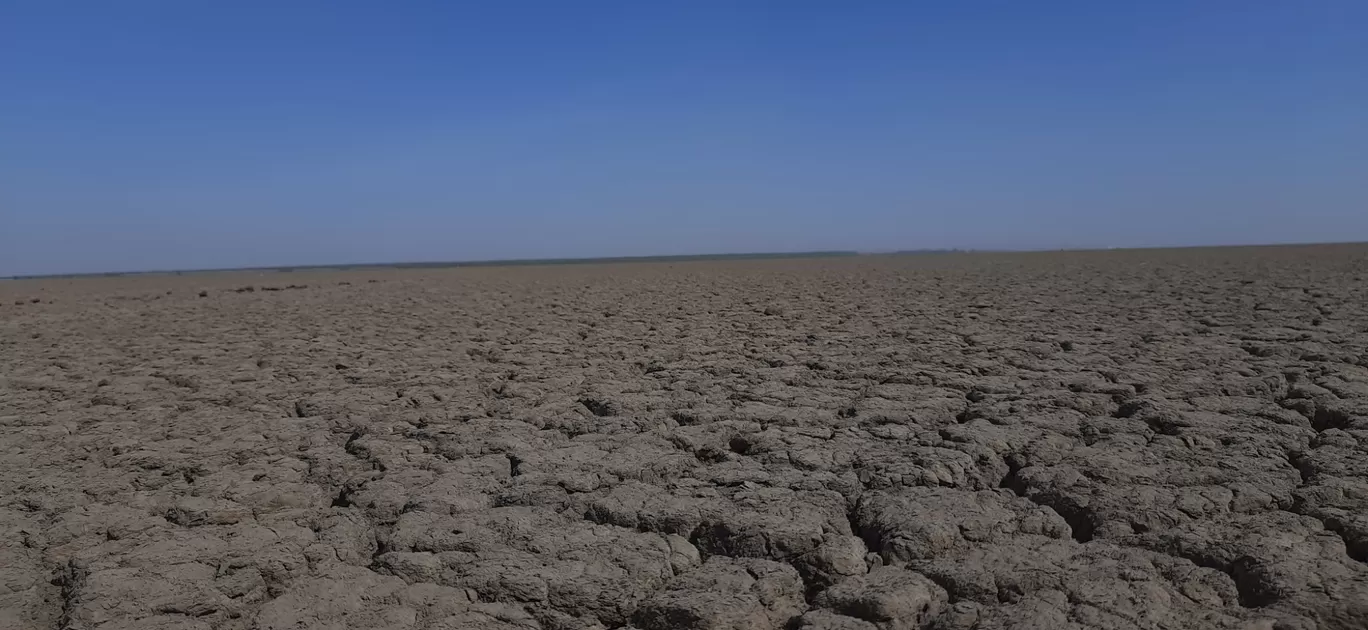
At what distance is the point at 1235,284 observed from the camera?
762cm

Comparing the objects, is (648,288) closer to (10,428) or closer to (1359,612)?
(10,428)

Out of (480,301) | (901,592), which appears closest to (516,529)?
(901,592)

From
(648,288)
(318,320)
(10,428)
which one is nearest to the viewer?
(10,428)

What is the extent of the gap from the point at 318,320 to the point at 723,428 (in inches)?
180

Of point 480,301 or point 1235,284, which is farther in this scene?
point 480,301

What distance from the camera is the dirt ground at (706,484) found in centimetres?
175

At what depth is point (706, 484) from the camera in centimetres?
240

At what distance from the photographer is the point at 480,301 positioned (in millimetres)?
8305

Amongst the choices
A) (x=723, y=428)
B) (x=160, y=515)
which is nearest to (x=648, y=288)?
(x=723, y=428)

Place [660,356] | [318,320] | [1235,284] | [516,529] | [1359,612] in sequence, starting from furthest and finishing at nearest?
[1235,284], [318,320], [660,356], [516,529], [1359,612]

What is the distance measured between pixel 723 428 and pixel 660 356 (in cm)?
152

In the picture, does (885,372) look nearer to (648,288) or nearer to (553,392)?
(553,392)

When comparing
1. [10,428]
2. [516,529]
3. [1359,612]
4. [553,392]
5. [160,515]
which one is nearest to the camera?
[1359,612]

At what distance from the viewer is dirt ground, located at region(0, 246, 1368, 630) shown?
1.75 m
